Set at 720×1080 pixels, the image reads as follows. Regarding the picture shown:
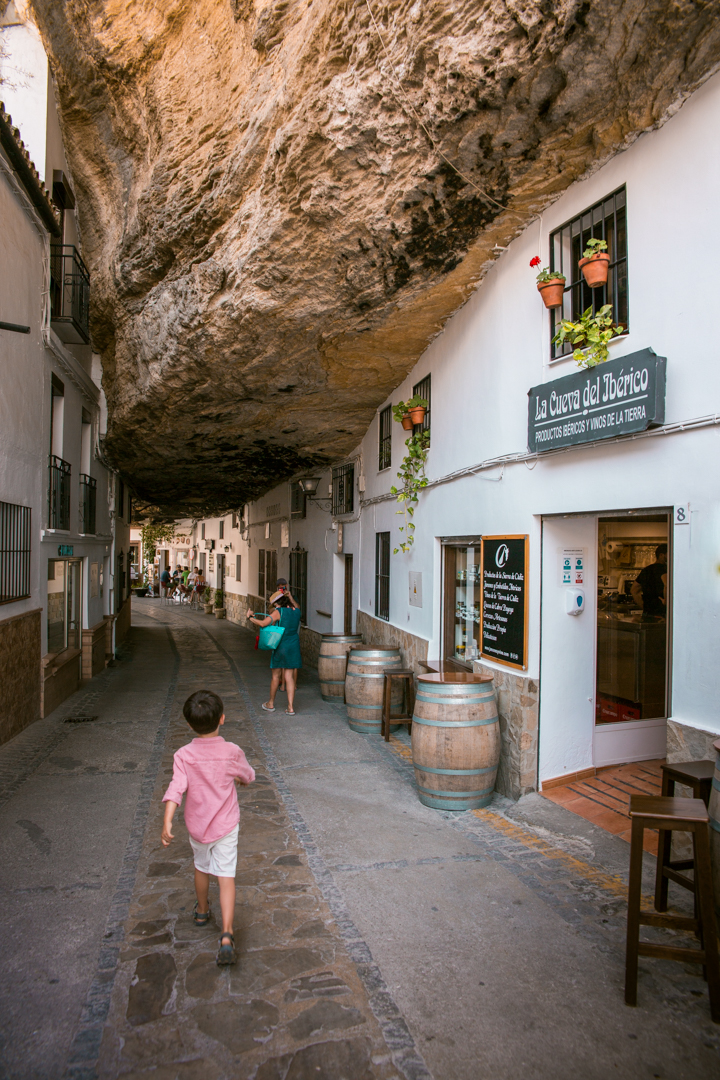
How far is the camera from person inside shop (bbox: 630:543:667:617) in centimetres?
672

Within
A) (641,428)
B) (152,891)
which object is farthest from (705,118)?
(152,891)

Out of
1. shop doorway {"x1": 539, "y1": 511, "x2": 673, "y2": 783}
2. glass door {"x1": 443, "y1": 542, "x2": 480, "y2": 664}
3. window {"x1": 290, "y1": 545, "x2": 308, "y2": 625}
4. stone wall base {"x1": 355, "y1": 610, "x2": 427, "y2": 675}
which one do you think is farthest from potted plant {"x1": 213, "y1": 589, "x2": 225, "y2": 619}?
shop doorway {"x1": 539, "y1": 511, "x2": 673, "y2": 783}

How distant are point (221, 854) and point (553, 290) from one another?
14.0 ft

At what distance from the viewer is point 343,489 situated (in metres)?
11.8

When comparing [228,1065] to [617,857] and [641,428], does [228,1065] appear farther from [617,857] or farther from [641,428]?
[641,428]

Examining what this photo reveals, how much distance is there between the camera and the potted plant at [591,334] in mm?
4266

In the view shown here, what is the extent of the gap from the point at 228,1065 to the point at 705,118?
509 cm

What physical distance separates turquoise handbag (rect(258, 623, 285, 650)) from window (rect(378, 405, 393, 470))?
9.36ft

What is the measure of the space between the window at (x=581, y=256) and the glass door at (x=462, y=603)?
2.43 meters

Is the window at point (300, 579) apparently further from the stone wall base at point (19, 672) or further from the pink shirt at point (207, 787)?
the pink shirt at point (207, 787)

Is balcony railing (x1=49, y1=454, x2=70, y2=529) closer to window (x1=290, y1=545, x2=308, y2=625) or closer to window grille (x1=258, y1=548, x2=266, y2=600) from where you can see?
window (x1=290, y1=545, x2=308, y2=625)

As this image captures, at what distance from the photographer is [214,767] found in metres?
3.32

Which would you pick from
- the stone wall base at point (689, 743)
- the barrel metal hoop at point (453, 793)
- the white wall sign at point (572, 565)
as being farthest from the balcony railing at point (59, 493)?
the stone wall base at point (689, 743)

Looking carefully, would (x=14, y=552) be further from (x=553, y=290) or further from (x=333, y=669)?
(x=553, y=290)
